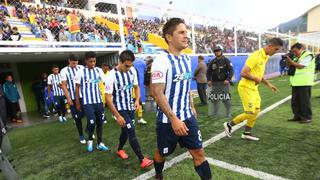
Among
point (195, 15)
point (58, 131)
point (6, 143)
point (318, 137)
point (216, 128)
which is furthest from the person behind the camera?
point (195, 15)

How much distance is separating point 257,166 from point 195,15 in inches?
465

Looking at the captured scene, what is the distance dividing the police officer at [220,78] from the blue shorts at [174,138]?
15.2 feet

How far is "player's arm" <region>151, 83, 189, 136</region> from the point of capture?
2.38 metres

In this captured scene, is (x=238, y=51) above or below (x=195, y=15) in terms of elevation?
below

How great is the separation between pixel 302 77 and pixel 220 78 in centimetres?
212

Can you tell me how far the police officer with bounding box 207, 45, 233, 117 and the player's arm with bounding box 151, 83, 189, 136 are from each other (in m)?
4.94

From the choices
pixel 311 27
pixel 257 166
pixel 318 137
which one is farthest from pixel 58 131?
pixel 311 27

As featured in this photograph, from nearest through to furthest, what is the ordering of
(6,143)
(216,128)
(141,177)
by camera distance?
(141,177) < (6,143) < (216,128)

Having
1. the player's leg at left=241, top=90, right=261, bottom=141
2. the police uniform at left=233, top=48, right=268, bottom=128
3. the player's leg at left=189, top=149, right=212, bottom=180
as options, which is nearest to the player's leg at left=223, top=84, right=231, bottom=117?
the player's leg at left=241, top=90, right=261, bottom=141

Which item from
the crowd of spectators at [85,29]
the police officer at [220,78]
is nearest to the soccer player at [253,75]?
the police officer at [220,78]

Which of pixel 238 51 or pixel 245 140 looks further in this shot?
pixel 238 51

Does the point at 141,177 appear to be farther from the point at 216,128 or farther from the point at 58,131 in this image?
the point at 58,131

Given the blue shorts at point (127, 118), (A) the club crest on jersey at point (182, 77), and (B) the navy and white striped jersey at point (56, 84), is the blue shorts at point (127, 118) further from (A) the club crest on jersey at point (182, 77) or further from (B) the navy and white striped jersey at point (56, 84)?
(B) the navy and white striped jersey at point (56, 84)

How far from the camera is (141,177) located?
3750 mm
